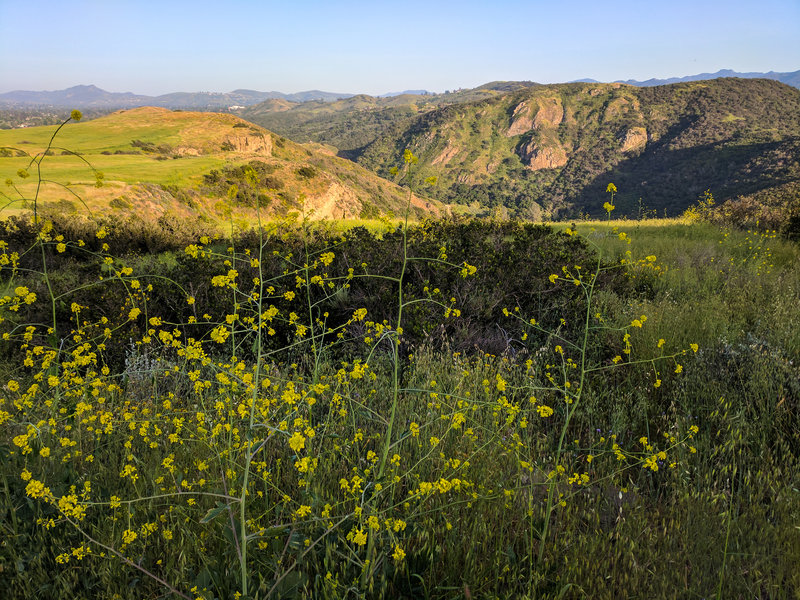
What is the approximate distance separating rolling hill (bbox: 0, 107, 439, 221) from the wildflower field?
109 centimetres

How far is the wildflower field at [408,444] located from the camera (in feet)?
5.24

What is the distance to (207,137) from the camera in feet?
172

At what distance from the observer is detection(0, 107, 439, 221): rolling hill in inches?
427

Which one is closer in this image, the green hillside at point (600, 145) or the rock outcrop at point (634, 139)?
the green hillside at point (600, 145)

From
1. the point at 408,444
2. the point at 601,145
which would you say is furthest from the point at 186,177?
the point at 601,145

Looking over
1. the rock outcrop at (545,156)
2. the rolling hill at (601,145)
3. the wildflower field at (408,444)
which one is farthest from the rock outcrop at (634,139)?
the wildflower field at (408,444)

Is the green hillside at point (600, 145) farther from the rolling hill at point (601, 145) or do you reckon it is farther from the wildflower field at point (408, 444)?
the wildflower field at point (408, 444)

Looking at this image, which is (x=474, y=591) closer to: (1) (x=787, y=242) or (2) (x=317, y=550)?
(2) (x=317, y=550)

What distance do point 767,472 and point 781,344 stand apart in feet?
A: 6.73

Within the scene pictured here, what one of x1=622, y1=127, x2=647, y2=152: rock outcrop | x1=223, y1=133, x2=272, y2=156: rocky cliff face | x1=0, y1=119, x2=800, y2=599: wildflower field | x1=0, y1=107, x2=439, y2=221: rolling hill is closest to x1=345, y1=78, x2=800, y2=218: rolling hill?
x1=622, y1=127, x2=647, y2=152: rock outcrop

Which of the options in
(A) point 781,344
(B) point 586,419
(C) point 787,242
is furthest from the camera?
(C) point 787,242

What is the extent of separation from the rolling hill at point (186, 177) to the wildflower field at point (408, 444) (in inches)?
42.8

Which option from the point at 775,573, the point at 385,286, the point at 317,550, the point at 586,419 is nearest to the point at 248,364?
the point at 385,286

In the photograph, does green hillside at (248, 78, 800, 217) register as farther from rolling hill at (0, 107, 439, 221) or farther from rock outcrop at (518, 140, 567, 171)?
rolling hill at (0, 107, 439, 221)
